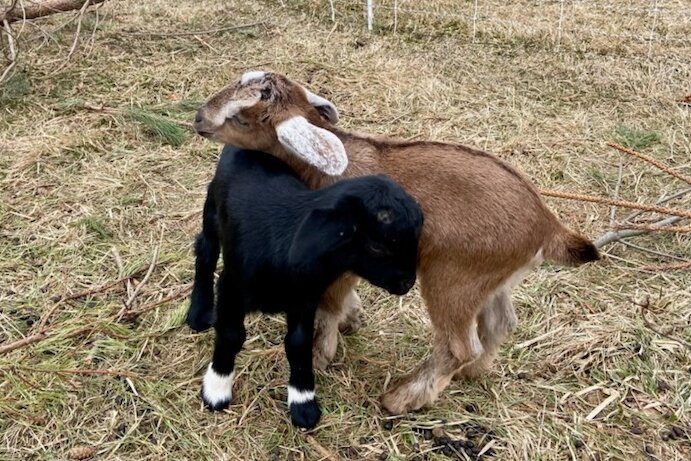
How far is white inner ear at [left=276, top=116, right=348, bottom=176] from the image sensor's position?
9.86 ft

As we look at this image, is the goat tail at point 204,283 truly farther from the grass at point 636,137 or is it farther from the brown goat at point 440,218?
the grass at point 636,137

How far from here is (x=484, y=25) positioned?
765 centimetres

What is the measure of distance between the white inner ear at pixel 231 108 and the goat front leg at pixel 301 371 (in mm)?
1072

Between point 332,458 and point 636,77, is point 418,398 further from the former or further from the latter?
point 636,77

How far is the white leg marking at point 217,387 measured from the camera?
306 cm

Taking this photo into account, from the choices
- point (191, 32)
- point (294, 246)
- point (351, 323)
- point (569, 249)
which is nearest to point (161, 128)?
point (191, 32)

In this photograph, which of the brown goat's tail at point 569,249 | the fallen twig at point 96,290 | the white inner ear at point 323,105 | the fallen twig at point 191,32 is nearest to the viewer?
the brown goat's tail at point 569,249

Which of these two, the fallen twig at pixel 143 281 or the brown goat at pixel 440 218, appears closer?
the brown goat at pixel 440 218

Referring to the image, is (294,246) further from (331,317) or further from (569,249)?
(569,249)

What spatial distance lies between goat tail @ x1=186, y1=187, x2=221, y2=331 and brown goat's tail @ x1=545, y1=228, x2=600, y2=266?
1.54 metres

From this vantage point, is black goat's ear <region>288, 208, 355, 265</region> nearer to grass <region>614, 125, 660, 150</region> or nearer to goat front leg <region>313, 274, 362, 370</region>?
goat front leg <region>313, 274, 362, 370</region>

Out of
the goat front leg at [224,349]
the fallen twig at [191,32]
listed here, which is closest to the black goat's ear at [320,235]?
the goat front leg at [224,349]

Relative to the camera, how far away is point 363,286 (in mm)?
3947

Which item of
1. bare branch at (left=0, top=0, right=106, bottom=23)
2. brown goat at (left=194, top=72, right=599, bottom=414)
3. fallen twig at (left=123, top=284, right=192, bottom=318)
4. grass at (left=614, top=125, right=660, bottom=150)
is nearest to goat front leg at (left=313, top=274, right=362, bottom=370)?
brown goat at (left=194, top=72, right=599, bottom=414)
